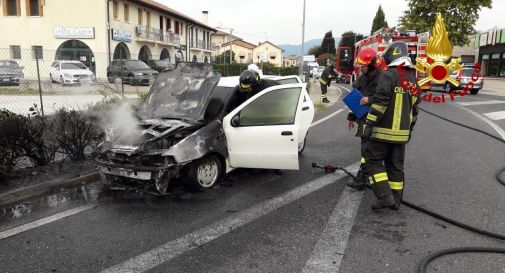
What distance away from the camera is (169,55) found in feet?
146

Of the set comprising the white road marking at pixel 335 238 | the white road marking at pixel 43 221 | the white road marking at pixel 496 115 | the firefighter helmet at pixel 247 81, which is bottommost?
the white road marking at pixel 43 221

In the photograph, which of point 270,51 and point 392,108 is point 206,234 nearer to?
point 392,108

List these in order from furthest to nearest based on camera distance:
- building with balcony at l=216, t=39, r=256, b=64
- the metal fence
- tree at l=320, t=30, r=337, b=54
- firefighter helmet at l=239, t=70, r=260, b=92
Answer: tree at l=320, t=30, r=337, b=54 < building with balcony at l=216, t=39, r=256, b=64 < the metal fence < firefighter helmet at l=239, t=70, r=260, b=92

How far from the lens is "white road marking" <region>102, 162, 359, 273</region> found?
346cm

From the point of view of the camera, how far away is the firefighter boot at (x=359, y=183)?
5.44 metres

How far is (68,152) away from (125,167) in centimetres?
216

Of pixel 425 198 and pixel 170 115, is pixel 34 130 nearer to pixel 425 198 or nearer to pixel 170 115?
pixel 170 115

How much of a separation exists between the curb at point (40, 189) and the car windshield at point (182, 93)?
116 centimetres

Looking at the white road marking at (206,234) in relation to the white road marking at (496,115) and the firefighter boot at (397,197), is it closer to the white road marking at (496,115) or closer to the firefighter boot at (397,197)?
the firefighter boot at (397,197)

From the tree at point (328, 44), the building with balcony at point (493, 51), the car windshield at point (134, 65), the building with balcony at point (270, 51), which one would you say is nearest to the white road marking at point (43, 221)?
the car windshield at point (134, 65)

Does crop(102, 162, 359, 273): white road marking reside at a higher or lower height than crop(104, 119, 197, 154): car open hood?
lower

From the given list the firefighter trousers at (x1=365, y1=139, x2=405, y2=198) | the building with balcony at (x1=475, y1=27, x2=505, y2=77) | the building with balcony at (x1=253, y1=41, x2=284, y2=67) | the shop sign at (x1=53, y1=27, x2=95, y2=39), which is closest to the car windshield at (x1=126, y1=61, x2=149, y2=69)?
the shop sign at (x1=53, y1=27, x2=95, y2=39)

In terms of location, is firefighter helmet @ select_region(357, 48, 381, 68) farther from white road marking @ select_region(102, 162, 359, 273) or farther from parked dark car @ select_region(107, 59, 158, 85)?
parked dark car @ select_region(107, 59, 158, 85)

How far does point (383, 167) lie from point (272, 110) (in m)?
1.72
